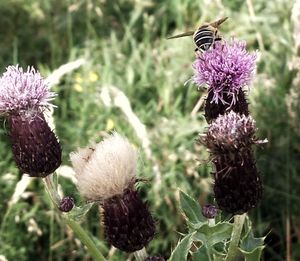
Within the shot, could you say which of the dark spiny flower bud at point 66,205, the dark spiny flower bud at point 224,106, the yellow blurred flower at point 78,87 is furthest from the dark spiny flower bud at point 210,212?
the yellow blurred flower at point 78,87

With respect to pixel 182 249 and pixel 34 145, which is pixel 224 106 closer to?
pixel 182 249

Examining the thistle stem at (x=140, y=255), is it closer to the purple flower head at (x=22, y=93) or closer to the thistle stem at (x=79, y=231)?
the thistle stem at (x=79, y=231)

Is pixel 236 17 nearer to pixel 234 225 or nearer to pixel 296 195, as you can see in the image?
pixel 296 195

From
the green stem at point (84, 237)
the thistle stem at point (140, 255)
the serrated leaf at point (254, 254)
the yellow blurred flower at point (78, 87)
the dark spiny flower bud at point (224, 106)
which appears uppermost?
the dark spiny flower bud at point (224, 106)

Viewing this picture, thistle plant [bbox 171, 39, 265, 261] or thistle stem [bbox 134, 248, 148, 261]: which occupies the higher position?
thistle plant [bbox 171, 39, 265, 261]

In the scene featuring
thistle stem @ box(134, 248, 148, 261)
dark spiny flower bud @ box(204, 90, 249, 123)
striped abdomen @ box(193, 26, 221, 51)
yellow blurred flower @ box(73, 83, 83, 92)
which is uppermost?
striped abdomen @ box(193, 26, 221, 51)

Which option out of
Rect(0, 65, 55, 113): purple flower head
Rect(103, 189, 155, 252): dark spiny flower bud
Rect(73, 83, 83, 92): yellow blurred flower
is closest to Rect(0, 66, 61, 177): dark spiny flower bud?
Rect(0, 65, 55, 113): purple flower head

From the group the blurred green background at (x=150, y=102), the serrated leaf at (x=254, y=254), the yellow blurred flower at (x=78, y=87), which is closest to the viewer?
the serrated leaf at (x=254, y=254)

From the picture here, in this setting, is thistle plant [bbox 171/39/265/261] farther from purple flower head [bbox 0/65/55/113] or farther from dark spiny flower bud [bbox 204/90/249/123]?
purple flower head [bbox 0/65/55/113]
